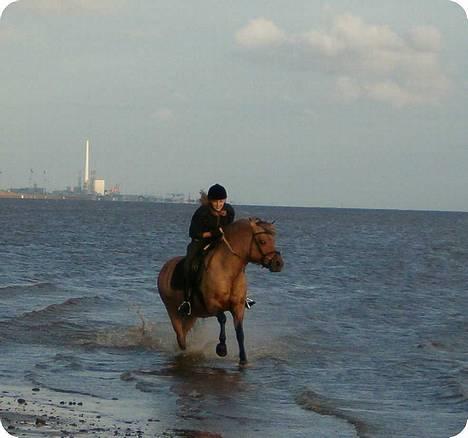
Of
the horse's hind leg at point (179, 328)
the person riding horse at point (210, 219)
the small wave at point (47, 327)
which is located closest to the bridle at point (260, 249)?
the person riding horse at point (210, 219)

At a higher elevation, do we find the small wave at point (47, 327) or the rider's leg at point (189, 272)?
the rider's leg at point (189, 272)

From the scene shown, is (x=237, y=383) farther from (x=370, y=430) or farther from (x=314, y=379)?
(x=370, y=430)

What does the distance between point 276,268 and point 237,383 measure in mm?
1505

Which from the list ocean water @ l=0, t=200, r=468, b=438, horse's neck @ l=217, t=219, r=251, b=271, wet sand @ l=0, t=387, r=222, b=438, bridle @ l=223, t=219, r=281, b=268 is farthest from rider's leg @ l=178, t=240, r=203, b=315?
wet sand @ l=0, t=387, r=222, b=438

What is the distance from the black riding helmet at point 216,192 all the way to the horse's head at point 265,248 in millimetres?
540

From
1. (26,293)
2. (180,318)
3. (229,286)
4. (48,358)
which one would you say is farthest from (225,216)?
(26,293)

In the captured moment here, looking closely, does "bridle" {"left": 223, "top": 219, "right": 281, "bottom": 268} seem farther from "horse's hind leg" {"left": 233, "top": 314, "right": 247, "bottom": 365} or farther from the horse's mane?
"horse's hind leg" {"left": 233, "top": 314, "right": 247, "bottom": 365}

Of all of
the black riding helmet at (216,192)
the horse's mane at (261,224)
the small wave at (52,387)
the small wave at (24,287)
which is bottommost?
the small wave at (24,287)

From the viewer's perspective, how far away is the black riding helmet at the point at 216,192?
13172 millimetres

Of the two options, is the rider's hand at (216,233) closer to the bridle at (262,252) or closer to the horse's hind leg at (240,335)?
the bridle at (262,252)

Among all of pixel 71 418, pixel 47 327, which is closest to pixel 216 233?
pixel 71 418

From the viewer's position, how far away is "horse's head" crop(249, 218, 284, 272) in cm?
1286

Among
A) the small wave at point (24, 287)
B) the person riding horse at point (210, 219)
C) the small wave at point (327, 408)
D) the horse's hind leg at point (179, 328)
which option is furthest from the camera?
the small wave at point (24, 287)

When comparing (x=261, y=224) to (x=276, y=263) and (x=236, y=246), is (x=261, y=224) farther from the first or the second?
(x=276, y=263)
